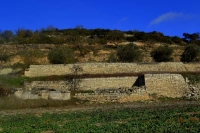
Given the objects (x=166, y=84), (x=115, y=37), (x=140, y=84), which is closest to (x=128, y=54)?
(x=140, y=84)

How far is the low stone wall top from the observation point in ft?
122

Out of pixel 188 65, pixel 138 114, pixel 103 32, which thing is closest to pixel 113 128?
pixel 138 114

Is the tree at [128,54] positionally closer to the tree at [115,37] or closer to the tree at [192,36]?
the tree at [115,37]

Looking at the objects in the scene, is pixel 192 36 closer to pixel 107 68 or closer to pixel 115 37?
pixel 115 37

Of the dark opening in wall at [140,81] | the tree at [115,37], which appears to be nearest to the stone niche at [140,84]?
the dark opening in wall at [140,81]

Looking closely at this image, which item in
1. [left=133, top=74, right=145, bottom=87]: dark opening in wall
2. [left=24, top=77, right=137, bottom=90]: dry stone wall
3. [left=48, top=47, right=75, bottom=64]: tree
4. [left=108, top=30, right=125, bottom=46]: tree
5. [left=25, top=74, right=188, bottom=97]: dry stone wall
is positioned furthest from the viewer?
[left=108, top=30, right=125, bottom=46]: tree

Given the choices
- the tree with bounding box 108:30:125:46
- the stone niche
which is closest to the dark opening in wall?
the stone niche

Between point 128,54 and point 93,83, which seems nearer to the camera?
point 93,83

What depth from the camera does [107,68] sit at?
3750cm

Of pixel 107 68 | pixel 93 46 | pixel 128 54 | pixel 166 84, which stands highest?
pixel 93 46

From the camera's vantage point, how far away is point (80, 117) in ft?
62.7

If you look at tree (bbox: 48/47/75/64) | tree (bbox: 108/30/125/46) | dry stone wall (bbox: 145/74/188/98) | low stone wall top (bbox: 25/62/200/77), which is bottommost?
dry stone wall (bbox: 145/74/188/98)

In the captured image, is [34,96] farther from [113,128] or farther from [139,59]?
[139,59]

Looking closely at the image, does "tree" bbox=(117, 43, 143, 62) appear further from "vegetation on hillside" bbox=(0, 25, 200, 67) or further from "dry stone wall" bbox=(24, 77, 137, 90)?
"dry stone wall" bbox=(24, 77, 137, 90)
